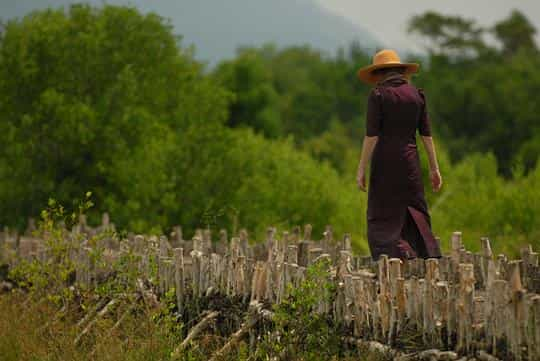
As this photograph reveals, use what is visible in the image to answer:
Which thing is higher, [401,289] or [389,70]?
[389,70]

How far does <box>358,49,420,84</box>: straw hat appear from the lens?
7.56 metres

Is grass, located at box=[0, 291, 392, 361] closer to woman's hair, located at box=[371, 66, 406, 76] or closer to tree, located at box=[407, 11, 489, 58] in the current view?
woman's hair, located at box=[371, 66, 406, 76]

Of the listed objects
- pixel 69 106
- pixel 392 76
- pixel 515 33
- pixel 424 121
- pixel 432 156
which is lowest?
pixel 432 156

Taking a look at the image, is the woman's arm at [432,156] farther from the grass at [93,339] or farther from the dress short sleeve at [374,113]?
the grass at [93,339]

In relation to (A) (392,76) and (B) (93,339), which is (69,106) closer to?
(B) (93,339)

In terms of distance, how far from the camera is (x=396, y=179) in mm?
7578

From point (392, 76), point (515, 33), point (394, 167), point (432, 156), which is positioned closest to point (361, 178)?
point (394, 167)

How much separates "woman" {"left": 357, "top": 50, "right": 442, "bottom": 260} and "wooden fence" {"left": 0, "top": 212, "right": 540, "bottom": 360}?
24cm

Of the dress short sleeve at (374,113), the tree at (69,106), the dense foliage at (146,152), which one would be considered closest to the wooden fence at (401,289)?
the dress short sleeve at (374,113)

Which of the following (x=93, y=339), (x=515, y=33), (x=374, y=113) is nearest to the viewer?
(x=374, y=113)

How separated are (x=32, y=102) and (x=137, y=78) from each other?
2082 millimetres

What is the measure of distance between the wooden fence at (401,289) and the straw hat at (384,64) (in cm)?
145

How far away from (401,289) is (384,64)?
210 cm

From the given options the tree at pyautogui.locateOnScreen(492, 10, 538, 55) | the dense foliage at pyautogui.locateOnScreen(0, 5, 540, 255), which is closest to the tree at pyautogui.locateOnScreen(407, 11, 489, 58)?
the tree at pyautogui.locateOnScreen(492, 10, 538, 55)
